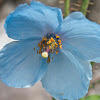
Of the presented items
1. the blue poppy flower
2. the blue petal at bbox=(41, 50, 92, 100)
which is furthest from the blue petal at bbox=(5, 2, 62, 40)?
the blue petal at bbox=(41, 50, 92, 100)

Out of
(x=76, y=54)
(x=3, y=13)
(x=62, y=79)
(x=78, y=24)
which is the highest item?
(x=78, y=24)

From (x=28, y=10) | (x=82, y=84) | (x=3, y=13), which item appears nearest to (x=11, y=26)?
(x=28, y=10)

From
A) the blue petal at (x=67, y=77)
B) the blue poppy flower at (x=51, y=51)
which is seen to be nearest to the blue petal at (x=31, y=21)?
the blue poppy flower at (x=51, y=51)

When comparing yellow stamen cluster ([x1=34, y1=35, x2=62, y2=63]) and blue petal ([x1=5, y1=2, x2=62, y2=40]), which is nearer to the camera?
blue petal ([x1=5, y1=2, x2=62, y2=40])

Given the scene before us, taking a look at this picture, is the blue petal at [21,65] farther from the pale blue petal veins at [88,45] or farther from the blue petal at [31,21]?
the pale blue petal veins at [88,45]

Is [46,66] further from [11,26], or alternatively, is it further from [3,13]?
[3,13]

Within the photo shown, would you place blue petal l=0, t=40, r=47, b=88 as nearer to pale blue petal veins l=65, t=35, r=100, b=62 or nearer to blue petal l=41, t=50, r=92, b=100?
blue petal l=41, t=50, r=92, b=100

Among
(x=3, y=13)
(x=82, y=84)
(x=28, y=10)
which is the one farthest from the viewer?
(x=3, y=13)

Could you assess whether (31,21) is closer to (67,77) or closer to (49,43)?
(49,43)
